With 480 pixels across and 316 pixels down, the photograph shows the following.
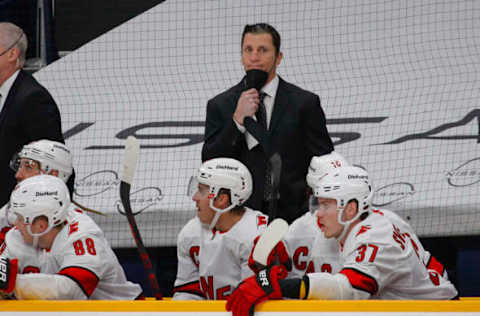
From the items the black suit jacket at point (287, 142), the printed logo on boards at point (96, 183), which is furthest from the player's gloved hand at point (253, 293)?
the printed logo on boards at point (96, 183)

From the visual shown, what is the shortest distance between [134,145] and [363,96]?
2356 millimetres

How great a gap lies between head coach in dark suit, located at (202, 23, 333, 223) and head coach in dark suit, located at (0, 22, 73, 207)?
694 mm

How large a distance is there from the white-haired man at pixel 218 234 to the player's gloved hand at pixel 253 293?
706mm

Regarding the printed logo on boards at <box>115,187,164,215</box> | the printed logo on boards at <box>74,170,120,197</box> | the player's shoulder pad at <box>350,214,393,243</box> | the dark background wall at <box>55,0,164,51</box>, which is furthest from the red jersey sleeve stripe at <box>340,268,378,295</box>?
the dark background wall at <box>55,0,164,51</box>

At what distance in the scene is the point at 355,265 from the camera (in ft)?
8.05

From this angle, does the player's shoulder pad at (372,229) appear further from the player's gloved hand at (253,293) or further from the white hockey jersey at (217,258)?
the white hockey jersey at (217,258)

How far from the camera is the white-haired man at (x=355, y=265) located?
7.47 ft

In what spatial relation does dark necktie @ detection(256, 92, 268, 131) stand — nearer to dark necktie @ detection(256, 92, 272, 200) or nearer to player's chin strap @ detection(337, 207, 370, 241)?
dark necktie @ detection(256, 92, 272, 200)

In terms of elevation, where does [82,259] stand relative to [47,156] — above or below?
below

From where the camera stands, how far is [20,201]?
2.71 metres

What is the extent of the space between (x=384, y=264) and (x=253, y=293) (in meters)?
0.46

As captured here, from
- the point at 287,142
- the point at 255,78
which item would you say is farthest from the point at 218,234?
the point at 255,78

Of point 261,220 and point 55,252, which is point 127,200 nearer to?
point 55,252

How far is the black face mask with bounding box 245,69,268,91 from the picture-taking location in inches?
124
